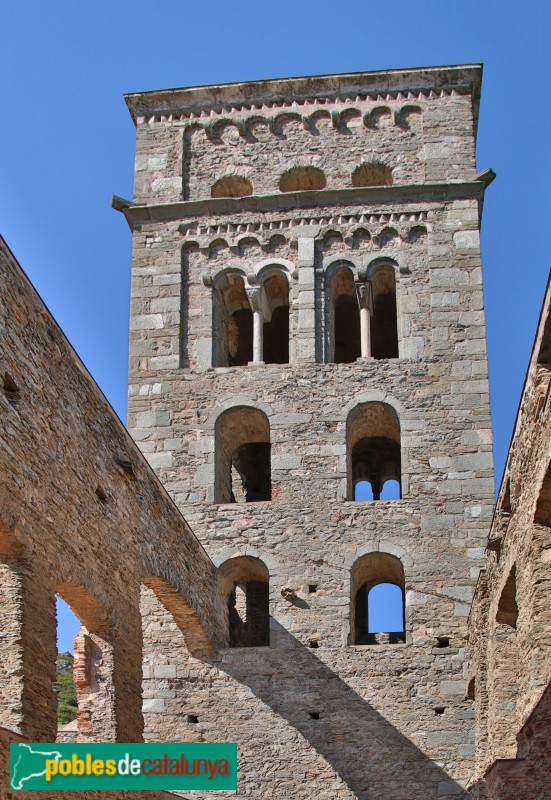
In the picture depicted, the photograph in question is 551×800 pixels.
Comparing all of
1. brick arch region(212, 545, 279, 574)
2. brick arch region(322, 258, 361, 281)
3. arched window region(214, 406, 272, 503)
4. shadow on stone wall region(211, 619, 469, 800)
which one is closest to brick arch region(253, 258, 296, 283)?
brick arch region(322, 258, 361, 281)

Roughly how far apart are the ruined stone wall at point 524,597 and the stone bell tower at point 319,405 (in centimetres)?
310

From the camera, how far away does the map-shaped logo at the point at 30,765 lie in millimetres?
9312

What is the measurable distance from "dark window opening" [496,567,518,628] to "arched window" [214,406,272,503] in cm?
551

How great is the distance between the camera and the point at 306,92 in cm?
2073

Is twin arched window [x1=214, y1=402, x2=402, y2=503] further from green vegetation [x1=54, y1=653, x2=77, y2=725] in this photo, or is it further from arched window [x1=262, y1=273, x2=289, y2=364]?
green vegetation [x1=54, y1=653, x2=77, y2=725]

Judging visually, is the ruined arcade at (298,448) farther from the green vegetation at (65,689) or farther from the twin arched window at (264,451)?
the green vegetation at (65,689)

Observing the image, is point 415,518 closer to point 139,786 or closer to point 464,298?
point 464,298

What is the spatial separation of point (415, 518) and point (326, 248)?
4.16 metres

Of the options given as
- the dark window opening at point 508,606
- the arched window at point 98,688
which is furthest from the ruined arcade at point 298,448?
the dark window opening at point 508,606

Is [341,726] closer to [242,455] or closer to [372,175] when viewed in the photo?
[242,455]

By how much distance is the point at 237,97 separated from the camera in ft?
68.2

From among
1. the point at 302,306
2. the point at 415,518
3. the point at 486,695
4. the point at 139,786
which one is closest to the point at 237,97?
the point at 302,306

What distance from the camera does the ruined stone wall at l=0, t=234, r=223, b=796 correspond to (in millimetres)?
10289

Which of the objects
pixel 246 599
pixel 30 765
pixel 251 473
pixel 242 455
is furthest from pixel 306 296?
pixel 30 765
